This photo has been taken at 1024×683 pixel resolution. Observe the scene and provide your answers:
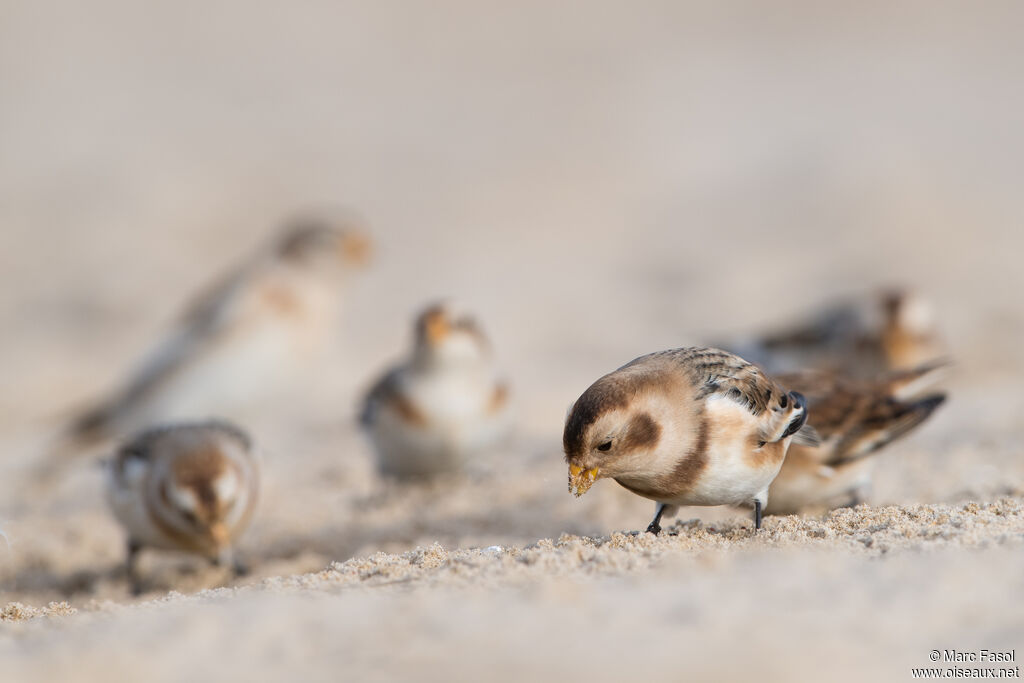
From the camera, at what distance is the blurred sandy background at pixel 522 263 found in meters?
2.89

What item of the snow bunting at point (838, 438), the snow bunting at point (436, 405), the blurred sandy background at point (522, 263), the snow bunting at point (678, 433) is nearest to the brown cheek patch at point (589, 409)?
the snow bunting at point (678, 433)

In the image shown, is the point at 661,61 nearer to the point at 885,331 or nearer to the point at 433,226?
the point at 433,226

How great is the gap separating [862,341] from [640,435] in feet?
16.4

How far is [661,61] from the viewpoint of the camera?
73.7ft

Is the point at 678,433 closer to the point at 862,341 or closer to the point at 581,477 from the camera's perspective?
the point at 581,477

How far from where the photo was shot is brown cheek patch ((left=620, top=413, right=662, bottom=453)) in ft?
12.3

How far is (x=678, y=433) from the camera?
384cm

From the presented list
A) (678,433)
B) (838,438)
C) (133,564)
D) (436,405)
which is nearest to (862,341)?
(436,405)

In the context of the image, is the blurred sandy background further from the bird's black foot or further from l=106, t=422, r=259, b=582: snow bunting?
l=106, t=422, r=259, b=582: snow bunting

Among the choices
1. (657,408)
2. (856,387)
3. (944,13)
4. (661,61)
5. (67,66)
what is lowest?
(657,408)

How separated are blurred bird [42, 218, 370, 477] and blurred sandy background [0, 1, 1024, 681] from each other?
1.73 ft

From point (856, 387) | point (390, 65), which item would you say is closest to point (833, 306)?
point (856, 387)

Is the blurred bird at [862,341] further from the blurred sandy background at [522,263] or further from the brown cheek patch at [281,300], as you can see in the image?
the brown cheek patch at [281,300]

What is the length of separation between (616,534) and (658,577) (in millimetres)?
690
